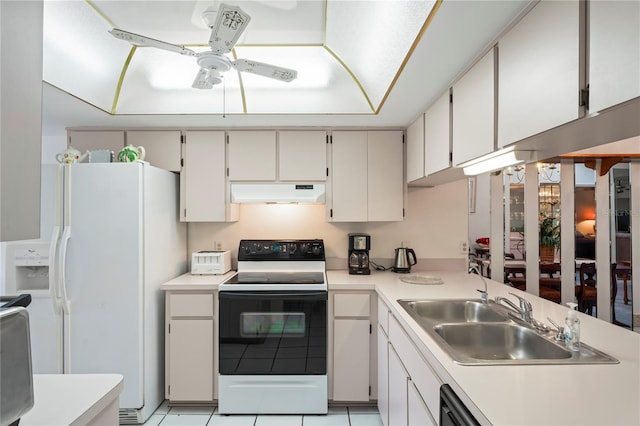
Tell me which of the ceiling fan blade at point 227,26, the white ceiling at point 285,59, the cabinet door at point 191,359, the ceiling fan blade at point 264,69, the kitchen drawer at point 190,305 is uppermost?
the white ceiling at point 285,59

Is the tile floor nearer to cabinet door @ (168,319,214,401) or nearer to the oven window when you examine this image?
cabinet door @ (168,319,214,401)

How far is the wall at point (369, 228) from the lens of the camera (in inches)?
125

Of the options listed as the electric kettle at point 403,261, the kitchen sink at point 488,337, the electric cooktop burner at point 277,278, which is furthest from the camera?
the electric kettle at point 403,261

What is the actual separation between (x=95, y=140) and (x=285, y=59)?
1.93 meters

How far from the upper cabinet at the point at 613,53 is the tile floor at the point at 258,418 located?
2376mm

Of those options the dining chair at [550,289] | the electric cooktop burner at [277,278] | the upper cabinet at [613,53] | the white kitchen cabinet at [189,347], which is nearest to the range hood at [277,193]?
the electric cooktop burner at [277,278]

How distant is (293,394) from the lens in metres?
2.46

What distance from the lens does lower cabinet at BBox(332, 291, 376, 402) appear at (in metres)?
2.54

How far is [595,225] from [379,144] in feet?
5.32

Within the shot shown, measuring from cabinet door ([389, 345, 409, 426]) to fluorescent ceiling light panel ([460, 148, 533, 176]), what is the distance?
1.14 m

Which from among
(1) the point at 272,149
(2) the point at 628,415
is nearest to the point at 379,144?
(1) the point at 272,149

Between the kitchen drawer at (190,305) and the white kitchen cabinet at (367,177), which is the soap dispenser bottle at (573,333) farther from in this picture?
the kitchen drawer at (190,305)

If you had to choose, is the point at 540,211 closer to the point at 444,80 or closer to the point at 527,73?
the point at 444,80

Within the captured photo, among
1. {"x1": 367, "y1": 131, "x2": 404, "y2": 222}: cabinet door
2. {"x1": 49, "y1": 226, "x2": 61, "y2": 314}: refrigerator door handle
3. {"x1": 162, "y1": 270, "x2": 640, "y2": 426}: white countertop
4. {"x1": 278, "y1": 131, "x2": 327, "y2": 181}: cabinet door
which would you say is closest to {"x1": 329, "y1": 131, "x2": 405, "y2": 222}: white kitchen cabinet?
{"x1": 367, "y1": 131, "x2": 404, "y2": 222}: cabinet door
